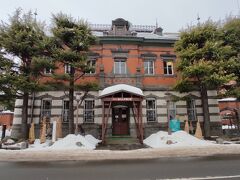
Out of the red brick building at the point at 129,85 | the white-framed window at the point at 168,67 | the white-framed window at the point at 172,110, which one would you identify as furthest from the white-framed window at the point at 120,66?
the white-framed window at the point at 172,110

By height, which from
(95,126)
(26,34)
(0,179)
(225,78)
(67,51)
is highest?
(26,34)

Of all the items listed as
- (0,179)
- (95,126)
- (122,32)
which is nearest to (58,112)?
(95,126)

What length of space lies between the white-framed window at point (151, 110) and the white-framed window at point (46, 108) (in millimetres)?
8411

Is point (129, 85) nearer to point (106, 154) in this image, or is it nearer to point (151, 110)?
→ point (151, 110)

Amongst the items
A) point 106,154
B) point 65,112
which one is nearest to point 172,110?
point 65,112

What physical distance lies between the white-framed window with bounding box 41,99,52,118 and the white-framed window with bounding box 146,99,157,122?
8.41 meters

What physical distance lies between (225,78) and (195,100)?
188 inches

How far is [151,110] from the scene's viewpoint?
18484 millimetres

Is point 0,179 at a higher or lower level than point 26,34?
lower

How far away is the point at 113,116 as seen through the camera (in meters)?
17.9

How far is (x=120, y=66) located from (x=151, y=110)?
4819 millimetres

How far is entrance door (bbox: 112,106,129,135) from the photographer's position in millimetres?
17750

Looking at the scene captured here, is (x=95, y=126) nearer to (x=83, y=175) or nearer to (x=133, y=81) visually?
(x=133, y=81)

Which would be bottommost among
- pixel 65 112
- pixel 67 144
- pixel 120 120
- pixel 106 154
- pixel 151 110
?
pixel 106 154
